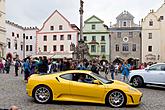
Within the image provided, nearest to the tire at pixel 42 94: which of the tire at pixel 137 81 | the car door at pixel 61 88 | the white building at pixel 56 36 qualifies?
the car door at pixel 61 88

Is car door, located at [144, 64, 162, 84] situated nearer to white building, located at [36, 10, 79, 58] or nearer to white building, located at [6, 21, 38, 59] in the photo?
white building, located at [36, 10, 79, 58]

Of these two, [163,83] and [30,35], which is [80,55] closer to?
[163,83]

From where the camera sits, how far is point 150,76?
1988 centimetres

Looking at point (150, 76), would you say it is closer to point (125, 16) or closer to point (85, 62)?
point (85, 62)

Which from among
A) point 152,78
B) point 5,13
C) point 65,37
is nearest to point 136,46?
point 65,37

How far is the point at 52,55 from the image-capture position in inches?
2778

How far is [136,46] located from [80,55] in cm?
3170

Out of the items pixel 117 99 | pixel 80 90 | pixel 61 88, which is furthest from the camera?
pixel 61 88

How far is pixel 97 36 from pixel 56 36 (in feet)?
29.3

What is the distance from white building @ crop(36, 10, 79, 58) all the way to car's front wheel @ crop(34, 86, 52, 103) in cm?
5590

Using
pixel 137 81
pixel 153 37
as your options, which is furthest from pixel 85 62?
pixel 153 37

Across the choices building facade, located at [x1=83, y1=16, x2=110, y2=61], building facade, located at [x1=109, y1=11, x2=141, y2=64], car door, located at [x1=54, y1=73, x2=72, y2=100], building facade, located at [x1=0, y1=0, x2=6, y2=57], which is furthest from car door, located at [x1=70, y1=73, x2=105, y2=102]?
building facade, located at [x1=83, y1=16, x2=110, y2=61]

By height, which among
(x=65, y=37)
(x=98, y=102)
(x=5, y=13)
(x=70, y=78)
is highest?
(x=5, y=13)

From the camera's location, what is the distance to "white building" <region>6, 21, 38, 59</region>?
249 feet
